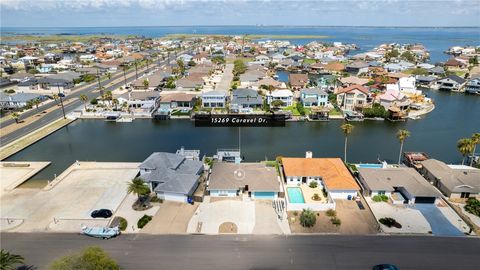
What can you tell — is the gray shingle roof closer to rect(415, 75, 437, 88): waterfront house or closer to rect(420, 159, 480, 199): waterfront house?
rect(420, 159, 480, 199): waterfront house

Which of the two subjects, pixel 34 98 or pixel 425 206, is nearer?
pixel 425 206

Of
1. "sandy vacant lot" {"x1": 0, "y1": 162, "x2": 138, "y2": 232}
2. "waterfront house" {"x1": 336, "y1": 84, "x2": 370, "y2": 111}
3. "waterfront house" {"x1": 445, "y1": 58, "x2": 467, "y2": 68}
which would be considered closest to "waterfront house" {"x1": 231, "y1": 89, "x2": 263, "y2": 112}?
"waterfront house" {"x1": 336, "y1": 84, "x2": 370, "y2": 111}

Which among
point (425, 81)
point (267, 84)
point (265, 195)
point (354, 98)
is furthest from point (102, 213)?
point (425, 81)

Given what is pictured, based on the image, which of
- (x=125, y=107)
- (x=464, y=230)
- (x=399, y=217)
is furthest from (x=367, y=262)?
(x=125, y=107)

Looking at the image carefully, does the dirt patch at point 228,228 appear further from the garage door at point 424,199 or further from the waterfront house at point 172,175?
the garage door at point 424,199

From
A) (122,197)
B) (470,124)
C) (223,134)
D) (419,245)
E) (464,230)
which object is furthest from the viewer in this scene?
(470,124)

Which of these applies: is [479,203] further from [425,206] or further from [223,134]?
[223,134]
